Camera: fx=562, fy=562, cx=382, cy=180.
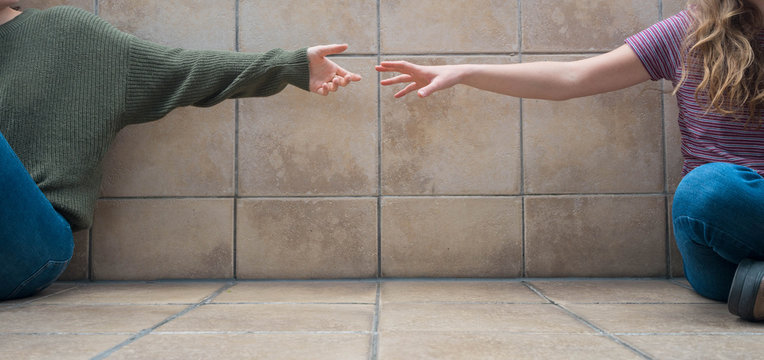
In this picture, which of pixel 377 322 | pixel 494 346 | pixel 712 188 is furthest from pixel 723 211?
pixel 377 322

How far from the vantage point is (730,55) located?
1681 mm

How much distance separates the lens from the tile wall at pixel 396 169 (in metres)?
2.38

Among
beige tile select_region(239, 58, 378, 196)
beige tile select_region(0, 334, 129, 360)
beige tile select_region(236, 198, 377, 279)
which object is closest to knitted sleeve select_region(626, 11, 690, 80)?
beige tile select_region(239, 58, 378, 196)

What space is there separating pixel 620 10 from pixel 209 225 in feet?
6.46

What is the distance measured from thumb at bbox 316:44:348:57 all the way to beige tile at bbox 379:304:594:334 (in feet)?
2.78

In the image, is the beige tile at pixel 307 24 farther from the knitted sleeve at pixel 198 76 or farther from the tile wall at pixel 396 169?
the knitted sleeve at pixel 198 76

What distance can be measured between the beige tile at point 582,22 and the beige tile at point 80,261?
204 cm

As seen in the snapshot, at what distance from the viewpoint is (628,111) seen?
2.39 m

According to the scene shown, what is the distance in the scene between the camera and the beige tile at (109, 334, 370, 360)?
1203mm

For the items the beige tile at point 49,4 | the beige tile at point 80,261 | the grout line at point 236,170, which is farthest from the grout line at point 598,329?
the beige tile at point 49,4

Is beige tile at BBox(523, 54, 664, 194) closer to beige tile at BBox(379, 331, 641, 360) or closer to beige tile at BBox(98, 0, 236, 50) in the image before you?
beige tile at BBox(379, 331, 641, 360)

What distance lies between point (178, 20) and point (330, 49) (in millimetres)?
908

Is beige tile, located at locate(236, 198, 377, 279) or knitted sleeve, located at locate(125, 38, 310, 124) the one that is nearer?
knitted sleeve, located at locate(125, 38, 310, 124)

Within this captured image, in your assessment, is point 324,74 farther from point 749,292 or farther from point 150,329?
point 749,292
